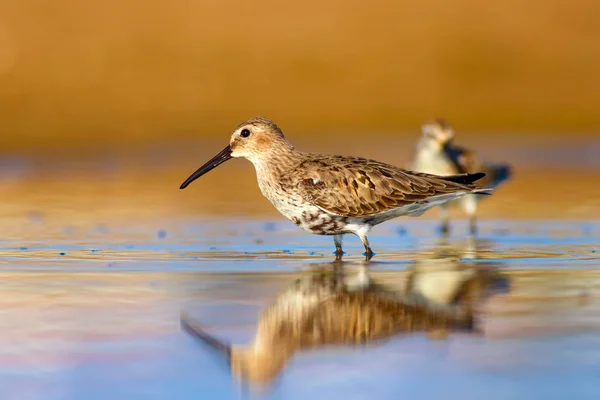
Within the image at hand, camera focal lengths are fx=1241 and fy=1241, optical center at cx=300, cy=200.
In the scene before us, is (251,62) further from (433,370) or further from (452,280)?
(433,370)

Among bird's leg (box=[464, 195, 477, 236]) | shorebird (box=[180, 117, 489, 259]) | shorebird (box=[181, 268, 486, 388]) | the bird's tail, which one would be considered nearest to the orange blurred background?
bird's leg (box=[464, 195, 477, 236])

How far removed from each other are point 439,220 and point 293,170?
15.8 feet

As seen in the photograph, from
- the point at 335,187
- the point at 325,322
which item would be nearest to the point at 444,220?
the point at 335,187

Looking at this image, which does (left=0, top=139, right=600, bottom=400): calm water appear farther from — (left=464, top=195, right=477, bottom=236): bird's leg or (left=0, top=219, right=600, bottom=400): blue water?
(left=464, top=195, right=477, bottom=236): bird's leg

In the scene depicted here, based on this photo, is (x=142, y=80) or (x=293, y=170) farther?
(x=142, y=80)

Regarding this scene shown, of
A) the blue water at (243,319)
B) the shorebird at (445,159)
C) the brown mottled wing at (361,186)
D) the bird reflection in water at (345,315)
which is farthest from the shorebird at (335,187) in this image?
the shorebird at (445,159)

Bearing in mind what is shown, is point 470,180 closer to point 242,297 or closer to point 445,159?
point 242,297

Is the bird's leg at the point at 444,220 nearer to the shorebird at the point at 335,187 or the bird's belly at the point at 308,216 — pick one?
the shorebird at the point at 335,187

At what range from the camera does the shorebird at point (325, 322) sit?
6977mm

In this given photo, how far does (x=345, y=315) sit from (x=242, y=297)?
3.56 ft

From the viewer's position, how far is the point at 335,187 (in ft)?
36.5

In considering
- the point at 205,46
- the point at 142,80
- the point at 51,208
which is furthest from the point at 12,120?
the point at 51,208

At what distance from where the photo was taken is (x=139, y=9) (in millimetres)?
33125

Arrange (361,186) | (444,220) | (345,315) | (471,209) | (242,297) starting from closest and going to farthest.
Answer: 1. (345,315)
2. (242,297)
3. (361,186)
4. (471,209)
5. (444,220)
